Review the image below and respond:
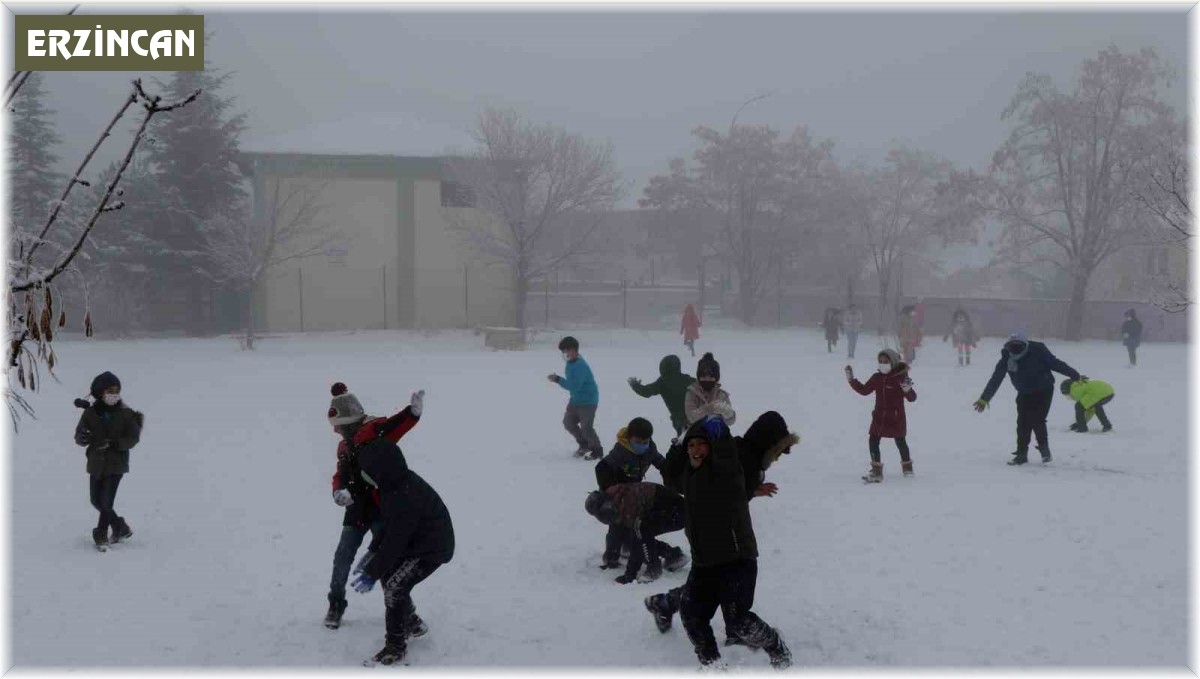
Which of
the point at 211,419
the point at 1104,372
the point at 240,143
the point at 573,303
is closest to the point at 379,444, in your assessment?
the point at 211,419

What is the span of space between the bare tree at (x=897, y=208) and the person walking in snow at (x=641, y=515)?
3723 cm

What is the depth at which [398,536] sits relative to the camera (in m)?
6.10

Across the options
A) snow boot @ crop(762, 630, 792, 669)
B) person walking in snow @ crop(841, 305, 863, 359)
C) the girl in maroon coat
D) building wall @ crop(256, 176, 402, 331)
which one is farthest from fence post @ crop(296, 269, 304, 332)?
snow boot @ crop(762, 630, 792, 669)

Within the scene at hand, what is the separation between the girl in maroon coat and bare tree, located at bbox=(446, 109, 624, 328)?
29.3 meters

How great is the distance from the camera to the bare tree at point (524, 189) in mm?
40594

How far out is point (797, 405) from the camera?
61.5 feet

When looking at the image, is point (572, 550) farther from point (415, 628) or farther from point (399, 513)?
point (399, 513)

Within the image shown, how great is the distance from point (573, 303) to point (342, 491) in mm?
47835

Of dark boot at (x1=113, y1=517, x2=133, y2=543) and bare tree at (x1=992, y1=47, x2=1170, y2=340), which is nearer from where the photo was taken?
dark boot at (x1=113, y1=517, x2=133, y2=543)

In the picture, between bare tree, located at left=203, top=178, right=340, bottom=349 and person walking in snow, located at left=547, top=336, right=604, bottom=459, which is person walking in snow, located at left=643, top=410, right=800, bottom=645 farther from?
bare tree, located at left=203, top=178, right=340, bottom=349

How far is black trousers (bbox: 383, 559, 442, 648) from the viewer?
6.16 m

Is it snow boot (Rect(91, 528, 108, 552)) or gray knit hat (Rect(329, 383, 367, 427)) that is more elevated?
gray knit hat (Rect(329, 383, 367, 427))

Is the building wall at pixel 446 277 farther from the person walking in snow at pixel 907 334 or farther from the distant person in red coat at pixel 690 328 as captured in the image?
the person walking in snow at pixel 907 334

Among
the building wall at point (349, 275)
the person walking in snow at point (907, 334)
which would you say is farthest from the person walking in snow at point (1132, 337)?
the building wall at point (349, 275)
